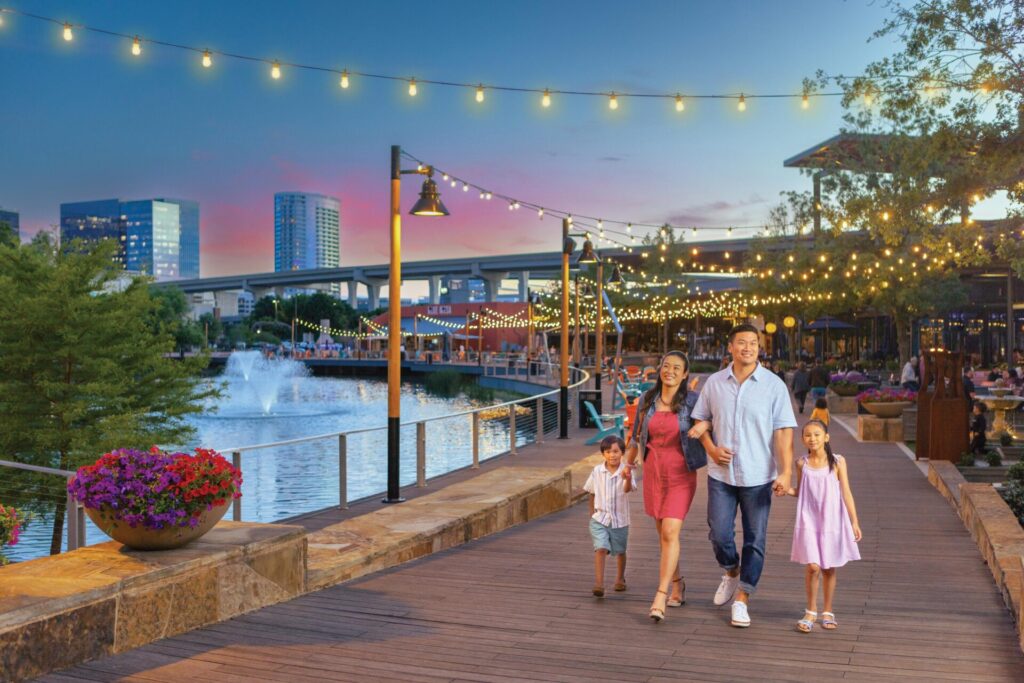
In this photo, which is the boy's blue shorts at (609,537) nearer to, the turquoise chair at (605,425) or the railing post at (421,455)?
the railing post at (421,455)

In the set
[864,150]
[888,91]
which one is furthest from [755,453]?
[864,150]

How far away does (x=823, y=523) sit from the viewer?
20.6ft

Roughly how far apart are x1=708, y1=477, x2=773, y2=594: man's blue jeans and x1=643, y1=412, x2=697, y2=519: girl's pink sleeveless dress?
0.17 metres

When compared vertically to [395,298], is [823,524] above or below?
below

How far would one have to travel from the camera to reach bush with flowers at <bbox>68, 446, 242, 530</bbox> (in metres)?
5.98

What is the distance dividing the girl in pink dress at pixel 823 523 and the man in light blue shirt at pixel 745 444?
19 centimetres

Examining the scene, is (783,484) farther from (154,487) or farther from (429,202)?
(429,202)

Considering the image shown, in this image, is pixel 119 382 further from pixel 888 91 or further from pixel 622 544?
pixel 622 544

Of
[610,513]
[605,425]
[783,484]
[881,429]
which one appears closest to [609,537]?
[610,513]

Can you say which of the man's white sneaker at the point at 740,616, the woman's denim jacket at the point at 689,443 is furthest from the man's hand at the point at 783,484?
the man's white sneaker at the point at 740,616

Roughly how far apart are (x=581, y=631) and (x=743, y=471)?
1.36m

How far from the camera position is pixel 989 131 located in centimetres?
1491

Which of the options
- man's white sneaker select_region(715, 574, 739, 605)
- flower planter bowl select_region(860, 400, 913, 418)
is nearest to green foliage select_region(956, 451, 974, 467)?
flower planter bowl select_region(860, 400, 913, 418)

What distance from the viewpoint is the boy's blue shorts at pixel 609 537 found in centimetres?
716
